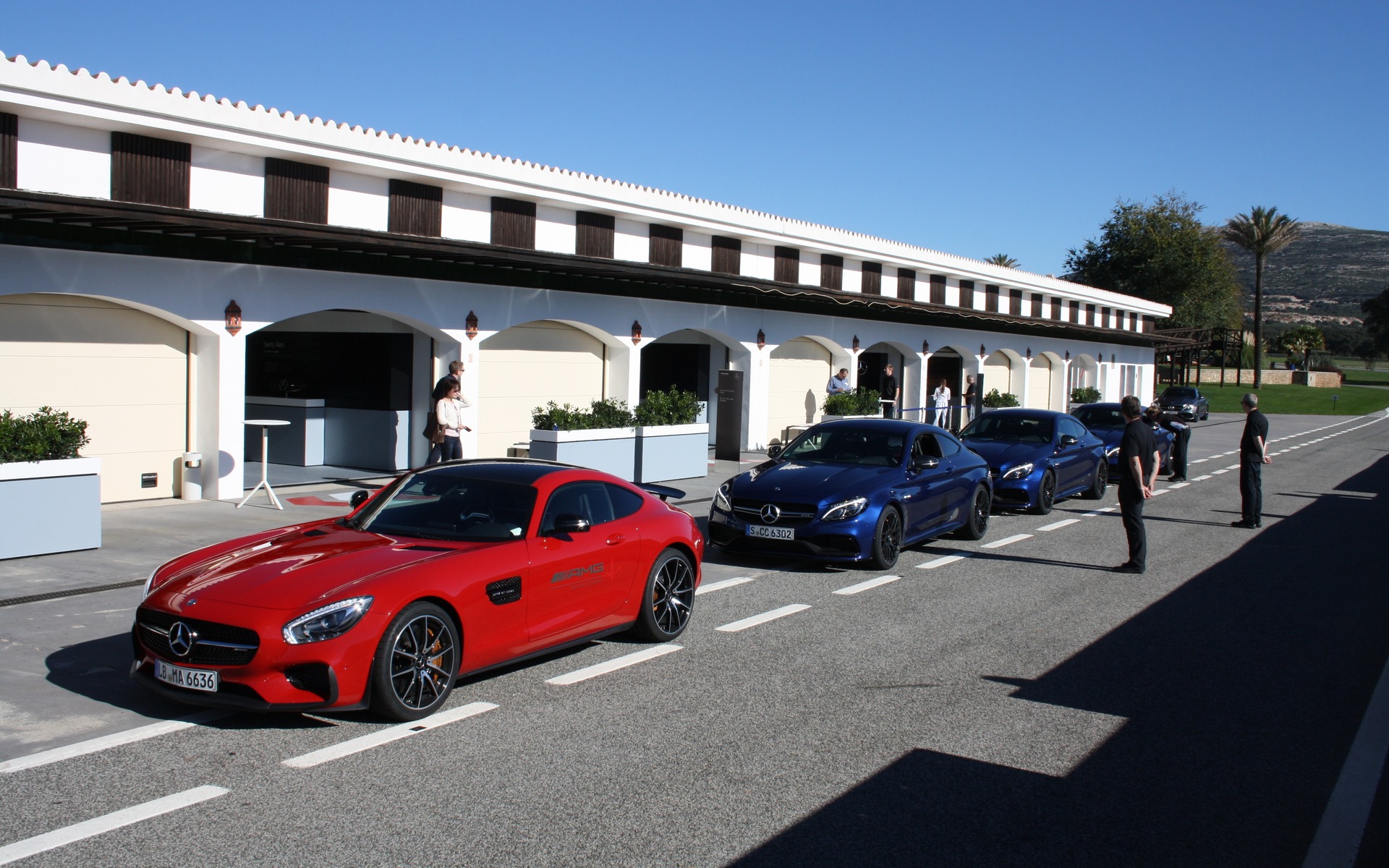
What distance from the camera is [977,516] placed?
1355cm

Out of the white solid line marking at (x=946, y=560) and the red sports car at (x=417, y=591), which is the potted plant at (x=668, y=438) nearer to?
the white solid line marking at (x=946, y=560)

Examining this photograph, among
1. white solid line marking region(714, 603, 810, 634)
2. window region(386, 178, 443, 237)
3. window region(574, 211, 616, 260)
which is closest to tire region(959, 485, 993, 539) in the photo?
white solid line marking region(714, 603, 810, 634)

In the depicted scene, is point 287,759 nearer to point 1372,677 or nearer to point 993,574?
point 1372,677

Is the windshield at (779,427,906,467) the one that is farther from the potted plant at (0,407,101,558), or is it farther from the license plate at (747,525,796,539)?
the potted plant at (0,407,101,558)

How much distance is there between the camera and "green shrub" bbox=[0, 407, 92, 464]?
411 inches

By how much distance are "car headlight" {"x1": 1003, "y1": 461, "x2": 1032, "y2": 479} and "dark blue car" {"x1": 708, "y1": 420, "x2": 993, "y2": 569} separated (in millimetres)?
2618

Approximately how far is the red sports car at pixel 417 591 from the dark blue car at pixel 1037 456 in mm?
8935

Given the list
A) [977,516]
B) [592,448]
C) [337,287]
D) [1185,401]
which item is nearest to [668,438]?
[592,448]

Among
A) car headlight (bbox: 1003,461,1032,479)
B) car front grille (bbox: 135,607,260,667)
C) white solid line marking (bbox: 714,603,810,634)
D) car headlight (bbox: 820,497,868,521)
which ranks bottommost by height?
white solid line marking (bbox: 714,603,810,634)

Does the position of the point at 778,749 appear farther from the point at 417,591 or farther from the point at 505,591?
the point at 417,591

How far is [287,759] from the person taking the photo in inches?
215

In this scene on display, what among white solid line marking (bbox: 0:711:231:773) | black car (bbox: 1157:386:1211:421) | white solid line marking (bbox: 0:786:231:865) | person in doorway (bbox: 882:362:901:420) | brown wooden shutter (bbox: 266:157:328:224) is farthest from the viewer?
black car (bbox: 1157:386:1211:421)

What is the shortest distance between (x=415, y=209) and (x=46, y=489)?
8985mm

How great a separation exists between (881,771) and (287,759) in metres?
2.93
